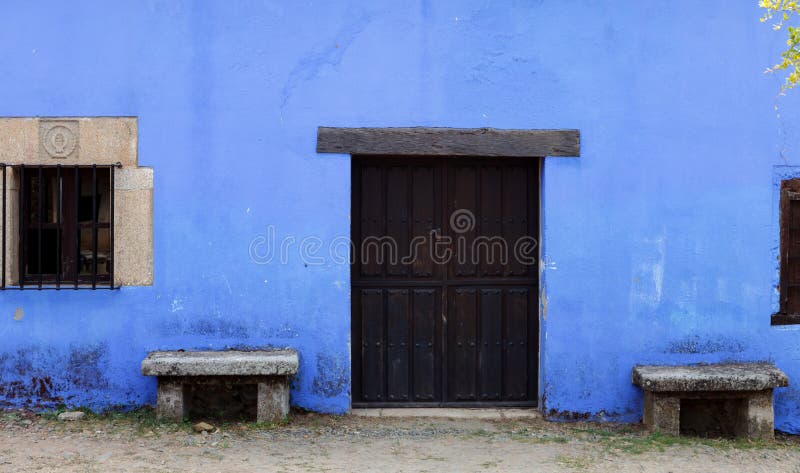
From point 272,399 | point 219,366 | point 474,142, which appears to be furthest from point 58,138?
point 474,142

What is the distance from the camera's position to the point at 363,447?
15.8 ft

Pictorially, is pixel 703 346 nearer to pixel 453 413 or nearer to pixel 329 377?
pixel 453 413

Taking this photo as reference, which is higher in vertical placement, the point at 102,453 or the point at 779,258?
the point at 779,258

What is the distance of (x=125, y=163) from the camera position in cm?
532

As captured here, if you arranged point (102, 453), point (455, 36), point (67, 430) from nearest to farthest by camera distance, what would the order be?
point (102, 453), point (67, 430), point (455, 36)

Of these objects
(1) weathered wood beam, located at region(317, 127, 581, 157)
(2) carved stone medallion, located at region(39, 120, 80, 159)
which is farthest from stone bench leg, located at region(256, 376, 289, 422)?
(2) carved stone medallion, located at region(39, 120, 80, 159)

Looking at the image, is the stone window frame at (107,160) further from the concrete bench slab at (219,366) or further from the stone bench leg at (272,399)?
the stone bench leg at (272,399)

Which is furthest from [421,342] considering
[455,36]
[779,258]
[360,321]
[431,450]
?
[779,258]

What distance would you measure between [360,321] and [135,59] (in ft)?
8.12

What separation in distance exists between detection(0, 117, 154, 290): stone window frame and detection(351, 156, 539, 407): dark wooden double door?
1.53 meters

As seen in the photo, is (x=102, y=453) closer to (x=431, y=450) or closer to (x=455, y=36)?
(x=431, y=450)

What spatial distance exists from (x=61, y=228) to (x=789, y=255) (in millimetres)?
5288

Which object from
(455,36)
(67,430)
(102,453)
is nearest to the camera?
(102,453)

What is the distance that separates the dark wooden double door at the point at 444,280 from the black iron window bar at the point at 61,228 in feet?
6.05
